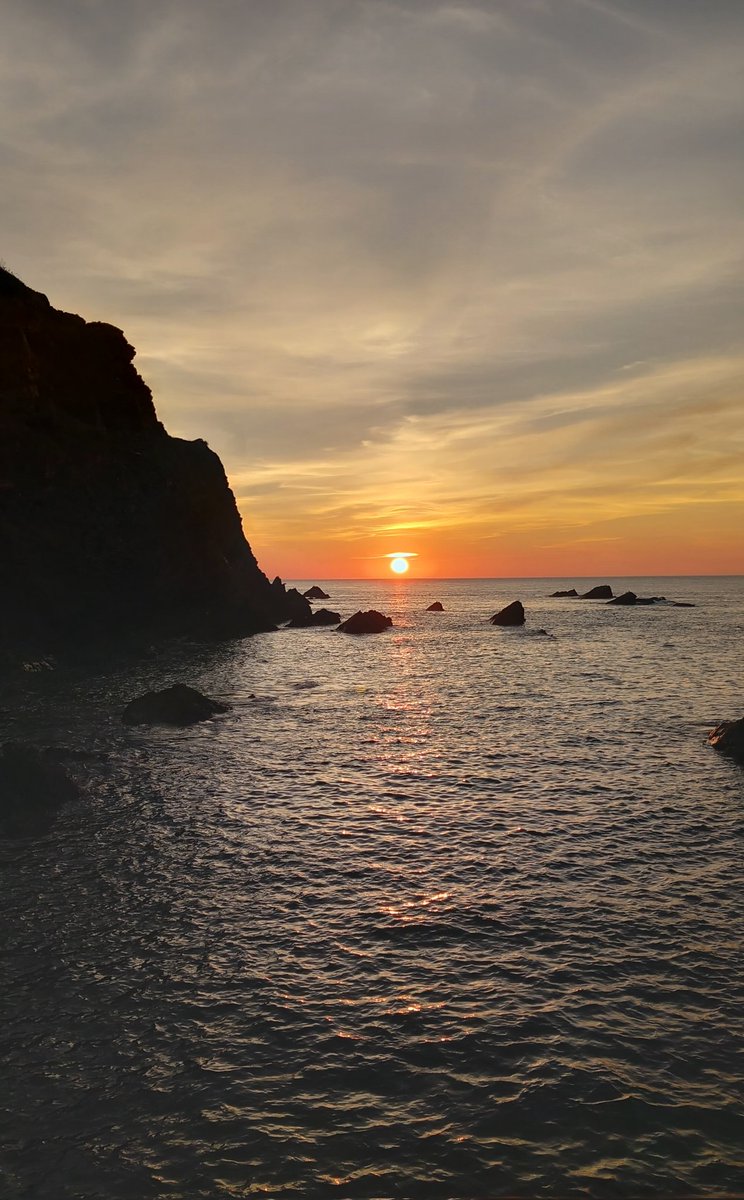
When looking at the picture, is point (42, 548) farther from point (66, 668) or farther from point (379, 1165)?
point (379, 1165)

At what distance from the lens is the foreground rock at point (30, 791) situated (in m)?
21.1

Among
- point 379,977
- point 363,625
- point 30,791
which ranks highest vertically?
point 363,625

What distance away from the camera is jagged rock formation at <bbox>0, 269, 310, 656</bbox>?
5578cm

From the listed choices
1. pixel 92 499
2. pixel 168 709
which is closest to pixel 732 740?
pixel 168 709

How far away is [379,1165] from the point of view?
8.58 m

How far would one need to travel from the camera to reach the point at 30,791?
74.5ft

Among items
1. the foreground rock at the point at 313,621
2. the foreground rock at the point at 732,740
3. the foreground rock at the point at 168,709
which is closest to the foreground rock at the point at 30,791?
the foreground rock at the point at 168,709

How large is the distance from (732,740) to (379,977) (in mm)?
21722

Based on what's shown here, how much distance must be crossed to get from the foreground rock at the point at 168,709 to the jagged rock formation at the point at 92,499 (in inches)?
1013

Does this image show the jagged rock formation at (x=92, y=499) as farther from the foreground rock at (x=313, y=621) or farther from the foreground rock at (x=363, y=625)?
the foreground rock at (x=313, y=621)

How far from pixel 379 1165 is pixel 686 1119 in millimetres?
4153

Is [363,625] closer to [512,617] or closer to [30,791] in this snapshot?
[512,617]

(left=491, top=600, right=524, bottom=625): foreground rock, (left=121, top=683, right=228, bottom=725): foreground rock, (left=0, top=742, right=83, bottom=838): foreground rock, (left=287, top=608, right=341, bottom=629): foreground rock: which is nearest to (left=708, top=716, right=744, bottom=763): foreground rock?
(left=121, top=683, right=228, bottom=725): foreground rock

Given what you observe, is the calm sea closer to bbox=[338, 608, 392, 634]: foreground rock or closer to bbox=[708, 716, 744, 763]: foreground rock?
bbox=[708, 716, 744, 763]: foreground rock
